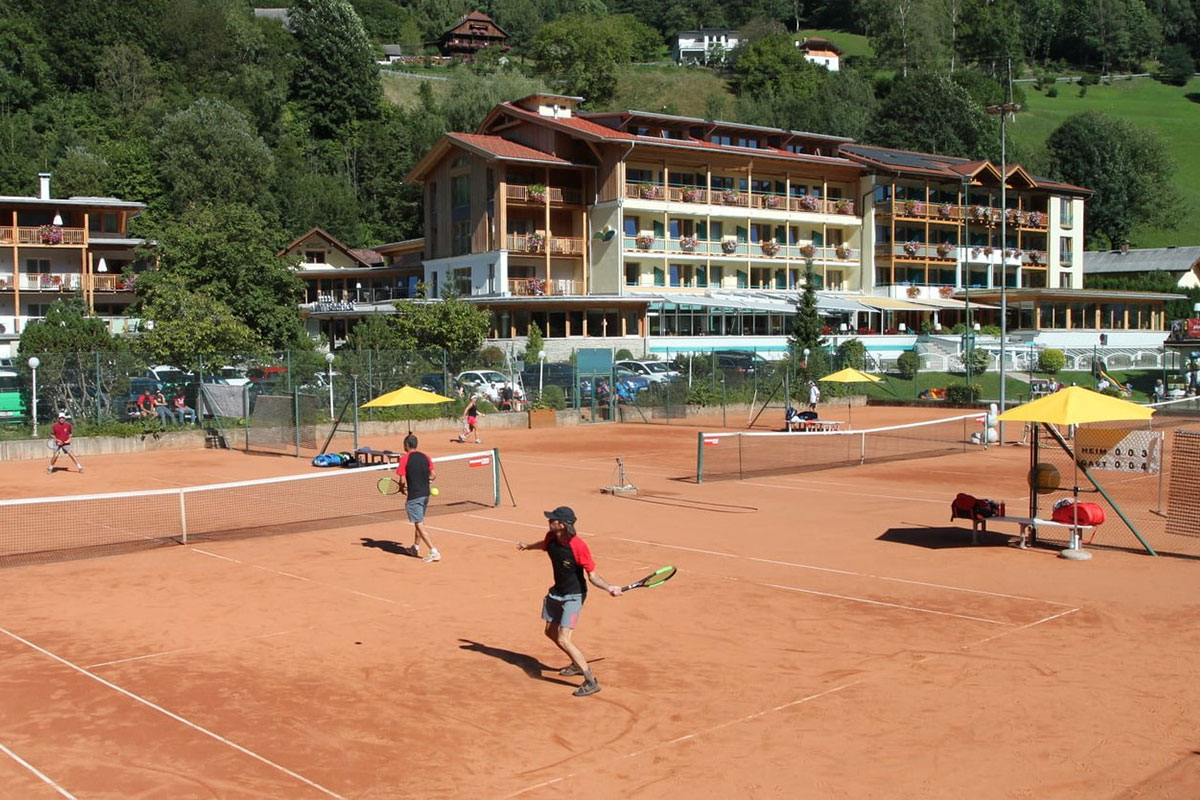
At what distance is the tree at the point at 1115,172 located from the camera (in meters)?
111

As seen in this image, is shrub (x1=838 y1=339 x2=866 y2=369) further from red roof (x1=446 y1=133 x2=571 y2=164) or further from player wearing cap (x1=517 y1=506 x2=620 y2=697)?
player wearing cap (x1=517 y1=506 x2=620 y2=697)

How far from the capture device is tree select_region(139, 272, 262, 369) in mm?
41062

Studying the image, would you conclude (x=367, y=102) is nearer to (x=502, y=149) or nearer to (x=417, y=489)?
(x=502, y=149)

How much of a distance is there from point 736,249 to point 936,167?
18574mm

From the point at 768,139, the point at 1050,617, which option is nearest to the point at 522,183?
the point at 768,139

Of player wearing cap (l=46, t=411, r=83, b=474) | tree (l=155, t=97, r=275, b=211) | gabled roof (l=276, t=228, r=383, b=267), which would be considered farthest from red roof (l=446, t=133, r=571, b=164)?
player wearing cap (l=46, t=411, r=83, b=474)

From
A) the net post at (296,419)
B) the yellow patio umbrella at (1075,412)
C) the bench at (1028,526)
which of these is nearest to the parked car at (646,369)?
the net post at (296,419)

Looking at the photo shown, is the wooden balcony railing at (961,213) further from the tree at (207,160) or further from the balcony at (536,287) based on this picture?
the tree at (207,160)

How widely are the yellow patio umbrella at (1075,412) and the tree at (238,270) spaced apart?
4017 centimetres

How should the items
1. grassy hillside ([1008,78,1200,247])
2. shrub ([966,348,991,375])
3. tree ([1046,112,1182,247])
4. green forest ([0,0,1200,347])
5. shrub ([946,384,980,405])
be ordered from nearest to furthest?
shrub ([946,384,980,405])
shrub ([966,348,991,375])
green forest ([0,0,1200,347])
tree ([1046,112,1182,247])
grassy hillside ([1008,78,1200,247])

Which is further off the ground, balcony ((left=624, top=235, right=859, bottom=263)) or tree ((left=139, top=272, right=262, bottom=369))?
balcony ((left=624, top=235, right=859, bottom=263))

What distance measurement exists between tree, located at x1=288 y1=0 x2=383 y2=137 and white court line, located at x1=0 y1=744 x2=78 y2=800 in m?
106

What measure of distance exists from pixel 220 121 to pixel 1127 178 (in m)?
80.6

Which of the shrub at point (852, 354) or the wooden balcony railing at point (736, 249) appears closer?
the shrub at point (852, 354)
